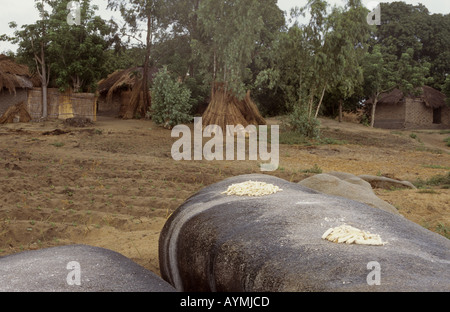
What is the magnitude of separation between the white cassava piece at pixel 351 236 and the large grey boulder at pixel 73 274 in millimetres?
893

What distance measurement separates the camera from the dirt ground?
5449 mm

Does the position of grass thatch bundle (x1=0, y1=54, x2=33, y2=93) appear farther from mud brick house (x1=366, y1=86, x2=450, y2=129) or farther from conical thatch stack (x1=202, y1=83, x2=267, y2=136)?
mud brick house (x1=366, y1=86, x2=450, y2=129)

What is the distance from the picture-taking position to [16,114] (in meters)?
17.7

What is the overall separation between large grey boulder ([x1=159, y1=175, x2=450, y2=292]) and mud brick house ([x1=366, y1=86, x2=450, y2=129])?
2363 cm

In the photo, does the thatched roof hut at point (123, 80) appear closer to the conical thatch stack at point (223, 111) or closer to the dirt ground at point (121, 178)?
the dirt ground at point (121, 178)

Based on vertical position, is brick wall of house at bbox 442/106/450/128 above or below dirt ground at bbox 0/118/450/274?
above

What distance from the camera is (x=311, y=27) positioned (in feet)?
48.4

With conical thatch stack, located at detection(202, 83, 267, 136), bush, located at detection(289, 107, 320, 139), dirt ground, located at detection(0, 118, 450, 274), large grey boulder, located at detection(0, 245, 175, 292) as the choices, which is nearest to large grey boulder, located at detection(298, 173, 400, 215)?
dirt ground, located at detection(0, 118, 450, 274)

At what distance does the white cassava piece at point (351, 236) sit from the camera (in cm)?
227

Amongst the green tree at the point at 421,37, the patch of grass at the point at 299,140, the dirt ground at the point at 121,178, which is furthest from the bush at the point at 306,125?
the green tree at the point at 421,37

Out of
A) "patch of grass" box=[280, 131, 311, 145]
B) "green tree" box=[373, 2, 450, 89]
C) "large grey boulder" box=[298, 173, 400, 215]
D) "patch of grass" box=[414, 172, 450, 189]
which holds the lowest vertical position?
"patch of grass" box=[414, 172, 450, 189]

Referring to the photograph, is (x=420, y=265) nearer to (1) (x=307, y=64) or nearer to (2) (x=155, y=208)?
(2) (x=155, y=208)

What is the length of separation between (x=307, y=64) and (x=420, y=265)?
1373 centimetres

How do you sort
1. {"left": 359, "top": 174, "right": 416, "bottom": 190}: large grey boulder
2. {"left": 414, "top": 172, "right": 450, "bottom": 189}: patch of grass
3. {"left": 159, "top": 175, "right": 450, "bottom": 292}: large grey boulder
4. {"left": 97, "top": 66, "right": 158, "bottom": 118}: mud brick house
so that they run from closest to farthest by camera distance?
{"left": 159, "top": 175, "right": 450, "bottom": 292}: large grey boulder < {"left": 359, "top": 174, "right": 416, "bottom": 190}: large grey boulder < {"left": 414, "top": 172, "right": 450, "bottom": 189}: patch of grass < {"left": 97, "top": 66, "right": 158, "bottom": 118}: mud brick house
